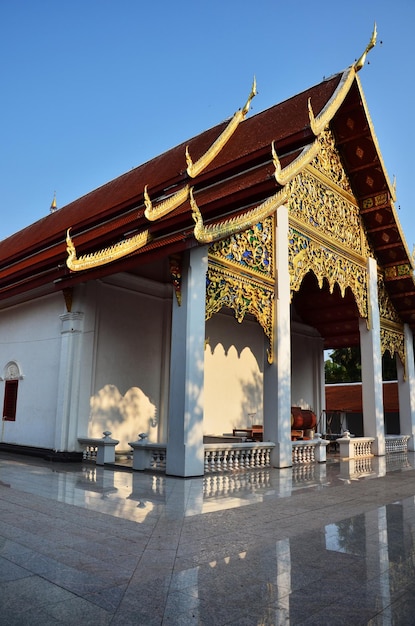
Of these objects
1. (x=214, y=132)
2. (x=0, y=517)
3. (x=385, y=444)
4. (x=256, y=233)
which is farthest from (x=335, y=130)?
(x=0, y=517)

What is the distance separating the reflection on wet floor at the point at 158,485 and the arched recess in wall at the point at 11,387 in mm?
1308

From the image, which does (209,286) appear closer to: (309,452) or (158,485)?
(158,485)

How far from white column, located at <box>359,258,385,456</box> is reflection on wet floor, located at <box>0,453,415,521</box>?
2103 millimetres

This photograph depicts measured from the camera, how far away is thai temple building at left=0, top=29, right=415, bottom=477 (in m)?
7.00

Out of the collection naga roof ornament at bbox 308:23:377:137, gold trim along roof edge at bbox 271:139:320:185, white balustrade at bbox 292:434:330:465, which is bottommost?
white balustrade at bbox 292:434:330:465

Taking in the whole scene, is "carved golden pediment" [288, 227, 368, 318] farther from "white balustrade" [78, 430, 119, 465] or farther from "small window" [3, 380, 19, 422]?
"small window" [3, 380, 19, 422]

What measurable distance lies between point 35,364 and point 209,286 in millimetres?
3983

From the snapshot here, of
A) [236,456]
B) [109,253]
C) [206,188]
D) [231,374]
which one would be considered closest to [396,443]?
[231,374]

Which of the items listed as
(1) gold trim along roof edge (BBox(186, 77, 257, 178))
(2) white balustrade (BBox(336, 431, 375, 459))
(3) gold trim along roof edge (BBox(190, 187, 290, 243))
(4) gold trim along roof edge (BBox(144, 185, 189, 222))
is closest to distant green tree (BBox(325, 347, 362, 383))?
(2) white balustrade (BBox(336, 431, 375, 459))

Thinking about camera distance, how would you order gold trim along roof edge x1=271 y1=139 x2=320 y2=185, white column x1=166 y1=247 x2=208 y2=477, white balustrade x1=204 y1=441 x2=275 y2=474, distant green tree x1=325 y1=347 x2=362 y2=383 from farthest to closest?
distant green tree x1=325 y1=347 x2=362 y2=383 < gold trim along roof edge x1=271 y1=139 x2=320 y2=185 < white balustrade x1=204 y1=441 x2=275 y2=474 < white column x1=166 y1=247 x2=208 y2=477

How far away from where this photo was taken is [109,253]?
284 inches

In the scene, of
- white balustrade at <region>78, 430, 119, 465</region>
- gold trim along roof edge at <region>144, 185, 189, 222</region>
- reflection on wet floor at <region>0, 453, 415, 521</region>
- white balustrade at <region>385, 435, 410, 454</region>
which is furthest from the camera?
white balustrade at <region>385, 435, 410, 454</region>

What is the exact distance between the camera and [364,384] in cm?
1098

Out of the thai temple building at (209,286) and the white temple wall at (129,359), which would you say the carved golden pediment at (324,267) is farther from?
the white temple wall at (129,359)
